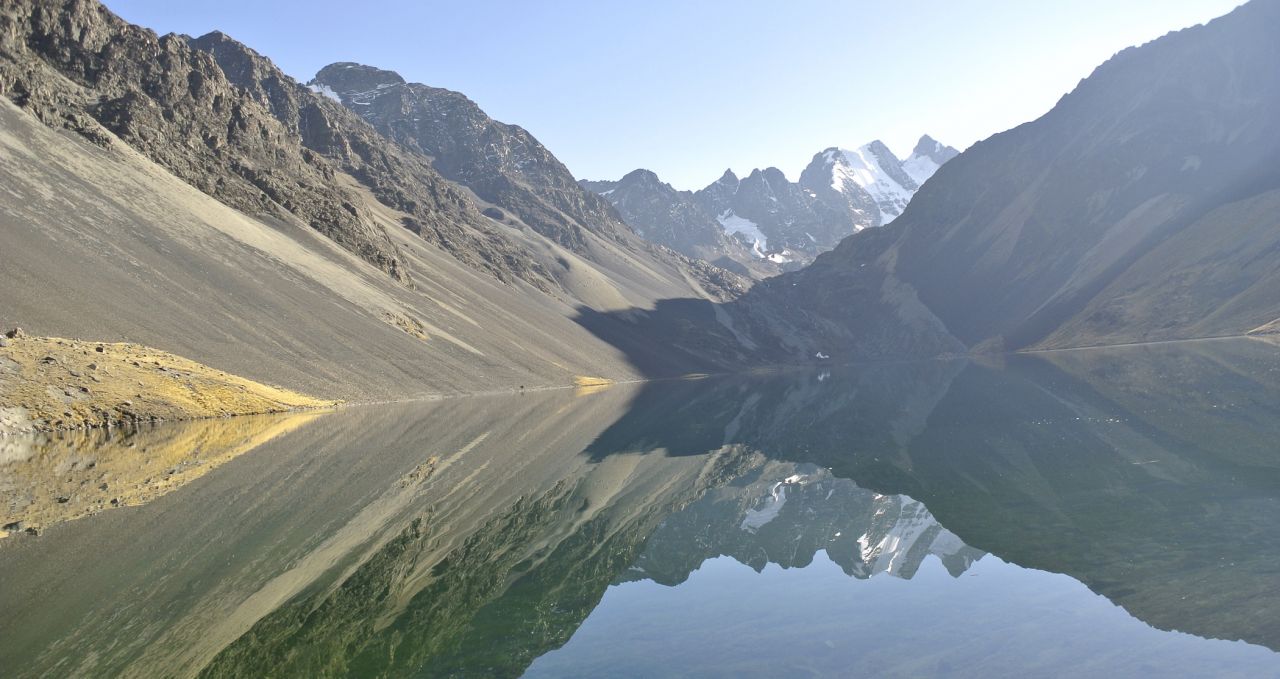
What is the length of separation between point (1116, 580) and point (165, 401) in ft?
222

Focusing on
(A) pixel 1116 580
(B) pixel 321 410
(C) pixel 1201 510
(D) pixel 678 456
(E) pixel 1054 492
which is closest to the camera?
(A) pixel 1116 580

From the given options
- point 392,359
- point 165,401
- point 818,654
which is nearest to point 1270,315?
point 392,359

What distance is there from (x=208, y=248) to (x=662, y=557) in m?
99.0

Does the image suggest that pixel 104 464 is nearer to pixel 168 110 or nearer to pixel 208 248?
pixel 208 248

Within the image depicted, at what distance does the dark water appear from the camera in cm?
1595

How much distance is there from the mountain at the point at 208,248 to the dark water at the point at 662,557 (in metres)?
34.8

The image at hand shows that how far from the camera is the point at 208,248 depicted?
102m

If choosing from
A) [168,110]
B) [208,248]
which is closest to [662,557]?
[208,248]

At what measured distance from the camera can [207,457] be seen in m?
43.2

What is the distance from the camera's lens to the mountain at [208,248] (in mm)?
78375

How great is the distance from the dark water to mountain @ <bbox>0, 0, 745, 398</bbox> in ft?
114

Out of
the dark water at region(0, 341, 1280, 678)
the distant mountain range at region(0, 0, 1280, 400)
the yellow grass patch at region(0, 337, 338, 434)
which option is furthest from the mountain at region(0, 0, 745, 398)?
the dark water at region(0, 341, 1280, 678)

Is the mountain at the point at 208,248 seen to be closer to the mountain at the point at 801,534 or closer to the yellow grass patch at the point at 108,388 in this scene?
the yellow grass patch at the point at 108,388

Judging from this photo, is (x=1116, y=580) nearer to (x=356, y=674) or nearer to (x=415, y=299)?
(x=356, y=674)
